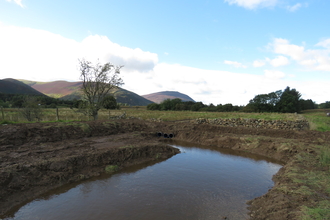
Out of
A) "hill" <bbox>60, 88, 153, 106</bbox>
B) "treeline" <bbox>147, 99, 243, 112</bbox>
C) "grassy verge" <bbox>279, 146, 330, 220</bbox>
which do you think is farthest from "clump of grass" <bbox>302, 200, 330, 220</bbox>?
"treeline" <bbox>147, 99, 243, 112</bbox>

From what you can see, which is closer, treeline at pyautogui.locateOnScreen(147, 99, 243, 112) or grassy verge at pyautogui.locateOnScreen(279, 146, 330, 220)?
grassy verge at pyautogui.locateOnScreen(279, 146, 330, 220)

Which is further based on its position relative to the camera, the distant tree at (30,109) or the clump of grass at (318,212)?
the distant tree at (30,109)

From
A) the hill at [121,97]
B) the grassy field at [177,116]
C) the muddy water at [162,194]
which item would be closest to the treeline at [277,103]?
the grassy field at [177,116]

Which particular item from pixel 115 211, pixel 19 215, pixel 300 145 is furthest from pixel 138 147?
pixel 300 145

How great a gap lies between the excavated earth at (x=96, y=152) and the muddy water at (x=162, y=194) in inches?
25.7

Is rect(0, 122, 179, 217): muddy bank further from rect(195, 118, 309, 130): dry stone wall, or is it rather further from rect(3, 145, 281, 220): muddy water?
rect(195, 118, 309, 130): dry stone wall

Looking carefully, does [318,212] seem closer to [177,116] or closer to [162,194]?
[162,194]

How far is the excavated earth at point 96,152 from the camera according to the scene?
19.7 ft

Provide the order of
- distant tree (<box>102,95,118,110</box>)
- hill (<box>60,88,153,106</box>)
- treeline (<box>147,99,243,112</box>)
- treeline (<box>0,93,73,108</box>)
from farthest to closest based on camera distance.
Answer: treeline (<box>147,99,243,112</box>) < treeline (<box>0,93,73,108</box>) < hill (<box>60,88,153,106</box>) < distant tree (<box>102,95,118,110</box>)

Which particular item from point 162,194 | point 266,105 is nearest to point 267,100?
point 266,105

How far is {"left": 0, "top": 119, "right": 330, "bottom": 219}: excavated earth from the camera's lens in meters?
6.02

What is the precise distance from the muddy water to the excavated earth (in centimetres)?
65

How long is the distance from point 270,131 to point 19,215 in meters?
18.0

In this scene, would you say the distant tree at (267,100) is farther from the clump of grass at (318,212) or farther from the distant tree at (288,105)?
the clump of grass at (318,212)
